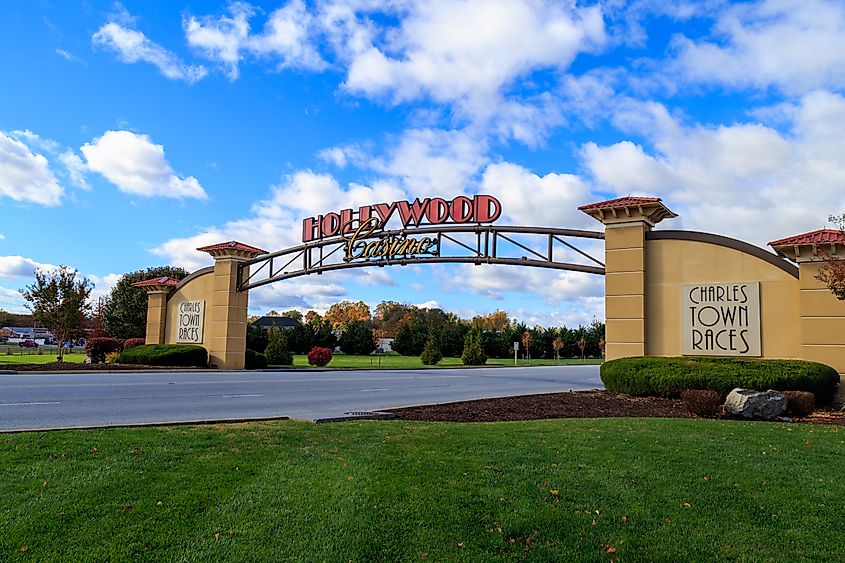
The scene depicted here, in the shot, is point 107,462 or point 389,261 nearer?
point 107,462

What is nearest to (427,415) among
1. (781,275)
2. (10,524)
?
(10,524)

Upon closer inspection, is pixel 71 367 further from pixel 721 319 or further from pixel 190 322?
pixel 721 319

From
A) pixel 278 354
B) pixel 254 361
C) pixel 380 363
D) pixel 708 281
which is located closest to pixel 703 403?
pixel 708 281

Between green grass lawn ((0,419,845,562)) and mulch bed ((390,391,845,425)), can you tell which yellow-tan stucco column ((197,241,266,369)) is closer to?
mulch bed ((390,391,845,425))

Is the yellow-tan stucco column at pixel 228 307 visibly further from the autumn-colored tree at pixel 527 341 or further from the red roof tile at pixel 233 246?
the autumn-colored tree at pixel 527 341

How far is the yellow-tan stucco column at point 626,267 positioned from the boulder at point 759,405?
5610 millimetres

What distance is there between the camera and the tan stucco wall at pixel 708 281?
1636 centimetres

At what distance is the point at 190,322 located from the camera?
1227 inches

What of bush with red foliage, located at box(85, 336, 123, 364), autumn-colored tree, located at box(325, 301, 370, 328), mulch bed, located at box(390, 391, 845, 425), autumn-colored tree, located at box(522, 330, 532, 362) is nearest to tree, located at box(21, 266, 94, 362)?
bush with red foliage, located at box(85, 336, 123, 364)

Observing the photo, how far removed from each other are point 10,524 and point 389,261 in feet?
70.6

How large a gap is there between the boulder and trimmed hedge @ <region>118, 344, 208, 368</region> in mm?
23433

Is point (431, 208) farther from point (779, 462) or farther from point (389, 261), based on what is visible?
point (779, 462)

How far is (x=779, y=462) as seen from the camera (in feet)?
25.0

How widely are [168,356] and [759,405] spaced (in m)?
24.2
